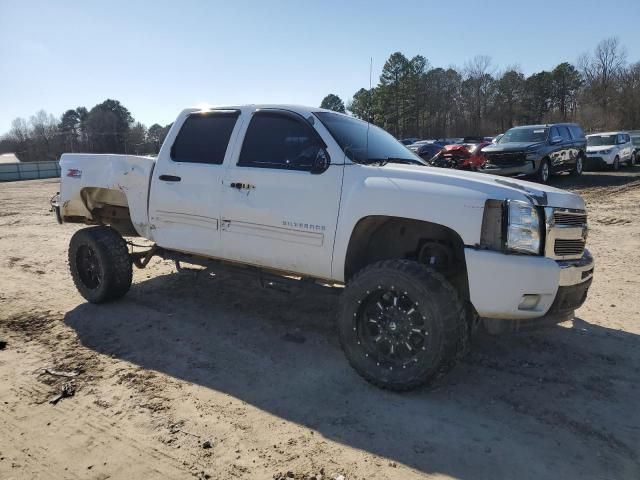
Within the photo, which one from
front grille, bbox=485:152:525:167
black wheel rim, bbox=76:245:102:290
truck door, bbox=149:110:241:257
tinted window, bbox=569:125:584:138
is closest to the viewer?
truck door, bbox=149:110:241:257

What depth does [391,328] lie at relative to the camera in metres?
3.66

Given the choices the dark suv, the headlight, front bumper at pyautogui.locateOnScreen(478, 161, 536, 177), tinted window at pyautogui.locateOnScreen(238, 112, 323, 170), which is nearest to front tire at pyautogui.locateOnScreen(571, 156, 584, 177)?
the dark suv

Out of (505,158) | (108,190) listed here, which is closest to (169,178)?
(108,190)

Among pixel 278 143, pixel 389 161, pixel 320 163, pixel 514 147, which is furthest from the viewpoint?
pixel 514 147

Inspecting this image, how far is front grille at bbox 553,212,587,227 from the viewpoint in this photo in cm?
349

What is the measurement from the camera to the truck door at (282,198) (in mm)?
4004

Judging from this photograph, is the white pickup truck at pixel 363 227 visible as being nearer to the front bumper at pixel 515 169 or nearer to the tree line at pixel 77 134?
the front bumper at pixel 515 169

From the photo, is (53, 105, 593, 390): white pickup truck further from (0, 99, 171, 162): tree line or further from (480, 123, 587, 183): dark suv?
(0, 99, 171, 162): tree line

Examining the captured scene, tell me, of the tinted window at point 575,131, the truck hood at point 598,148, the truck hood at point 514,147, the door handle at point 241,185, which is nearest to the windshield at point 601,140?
the truck hood at point 598,148

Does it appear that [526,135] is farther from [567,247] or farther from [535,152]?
[567,247]

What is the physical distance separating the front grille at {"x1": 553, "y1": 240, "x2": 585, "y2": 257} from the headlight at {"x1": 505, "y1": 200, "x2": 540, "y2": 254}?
221 mm

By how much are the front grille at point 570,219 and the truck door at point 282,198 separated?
1.61 metres

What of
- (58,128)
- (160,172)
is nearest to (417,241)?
(160,172)

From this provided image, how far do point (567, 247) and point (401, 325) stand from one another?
134 centimetres
